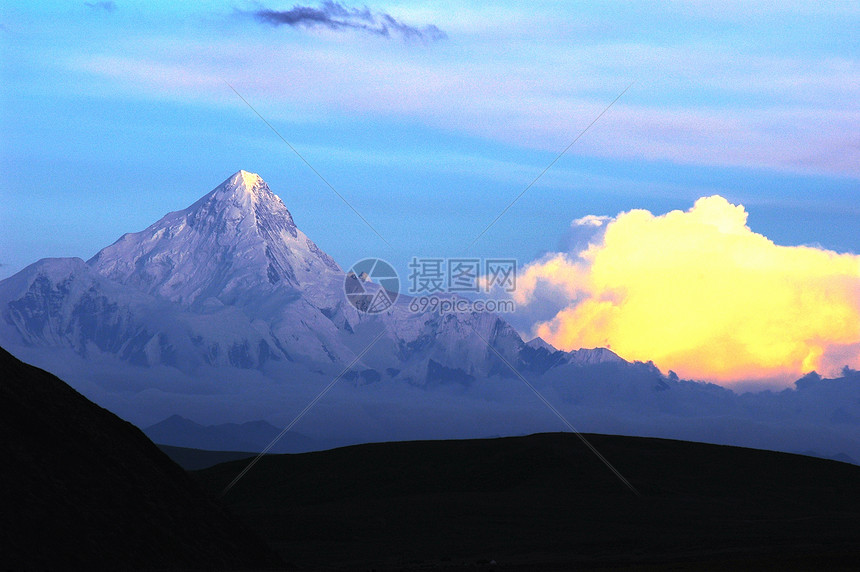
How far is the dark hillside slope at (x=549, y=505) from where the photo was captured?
194 ft

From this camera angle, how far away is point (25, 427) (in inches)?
1780

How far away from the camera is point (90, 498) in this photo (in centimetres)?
4297

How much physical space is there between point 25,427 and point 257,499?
63741 mm

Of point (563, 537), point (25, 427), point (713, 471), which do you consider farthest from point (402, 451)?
point (25, 427)

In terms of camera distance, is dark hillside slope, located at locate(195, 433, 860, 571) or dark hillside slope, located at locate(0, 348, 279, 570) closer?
dark hillside slope, located at locate(0, 348, 279, 570)

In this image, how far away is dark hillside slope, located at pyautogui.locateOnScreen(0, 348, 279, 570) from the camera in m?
38.6

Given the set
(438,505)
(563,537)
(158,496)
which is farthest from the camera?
(438,505)

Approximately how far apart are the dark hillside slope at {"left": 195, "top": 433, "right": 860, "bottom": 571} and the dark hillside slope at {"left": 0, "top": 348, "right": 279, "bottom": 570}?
1006 centimetres

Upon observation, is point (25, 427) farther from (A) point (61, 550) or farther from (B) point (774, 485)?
(B) point (774, 485)

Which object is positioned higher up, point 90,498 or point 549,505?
point 549,505

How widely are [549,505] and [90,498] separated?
163ft

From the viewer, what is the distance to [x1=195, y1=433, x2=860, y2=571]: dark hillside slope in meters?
59.1

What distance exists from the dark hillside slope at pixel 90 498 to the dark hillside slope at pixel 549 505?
33.0ft

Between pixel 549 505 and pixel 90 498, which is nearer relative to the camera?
pixel 90 498
